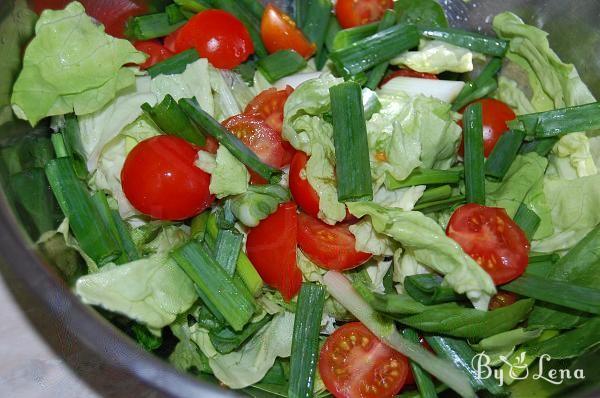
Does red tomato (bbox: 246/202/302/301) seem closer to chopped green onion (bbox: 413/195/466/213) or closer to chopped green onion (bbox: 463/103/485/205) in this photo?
chopped green onion (bbox: 413/195/466/213)

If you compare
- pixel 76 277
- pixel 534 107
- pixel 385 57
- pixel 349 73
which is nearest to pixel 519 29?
pixel 534 107

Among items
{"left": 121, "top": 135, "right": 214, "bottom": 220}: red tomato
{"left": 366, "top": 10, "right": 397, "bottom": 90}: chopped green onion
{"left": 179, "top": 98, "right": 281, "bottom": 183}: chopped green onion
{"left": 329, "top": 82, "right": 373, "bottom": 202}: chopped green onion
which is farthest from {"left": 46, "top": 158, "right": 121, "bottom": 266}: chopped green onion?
{"left": 366, "top": 10, "right": 397, "bottom": 90}: chopped green onion

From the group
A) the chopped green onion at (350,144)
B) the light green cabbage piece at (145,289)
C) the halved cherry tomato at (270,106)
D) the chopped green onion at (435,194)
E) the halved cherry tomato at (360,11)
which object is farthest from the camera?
the halved cherry tomato at (360,11)

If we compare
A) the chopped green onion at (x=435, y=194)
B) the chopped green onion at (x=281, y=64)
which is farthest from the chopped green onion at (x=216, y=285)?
the chopped green onion at (x=281, y=64)

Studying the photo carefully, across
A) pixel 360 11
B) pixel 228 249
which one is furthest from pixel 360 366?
pixel 360 11

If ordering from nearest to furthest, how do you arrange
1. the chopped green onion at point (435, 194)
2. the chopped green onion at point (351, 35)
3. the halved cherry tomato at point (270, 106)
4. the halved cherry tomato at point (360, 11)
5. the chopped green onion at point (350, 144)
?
the chopped green onion at point (350, 144), the chopped green onion at point (435, 194), the halved cherry tomato at point (270, 106), the chopped green onion at point (351, 35), the halved cherry tomato at point (360, 11)

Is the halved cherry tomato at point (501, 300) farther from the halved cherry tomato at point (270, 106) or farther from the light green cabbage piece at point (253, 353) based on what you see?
the halved cherry tomato at point (270, 106)
